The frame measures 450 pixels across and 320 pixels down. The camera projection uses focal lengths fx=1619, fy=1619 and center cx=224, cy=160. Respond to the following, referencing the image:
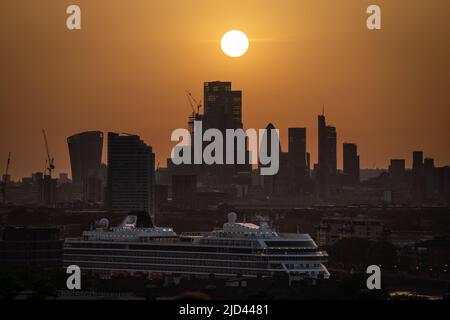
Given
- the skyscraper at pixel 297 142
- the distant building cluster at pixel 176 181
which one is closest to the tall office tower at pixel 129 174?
the distant building cluster at pixel 176 181

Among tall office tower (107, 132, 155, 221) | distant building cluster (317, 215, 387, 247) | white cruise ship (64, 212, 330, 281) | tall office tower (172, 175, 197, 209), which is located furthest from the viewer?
tall office tower (172, 175, 197, 209)

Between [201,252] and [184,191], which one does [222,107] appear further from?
[201,252]

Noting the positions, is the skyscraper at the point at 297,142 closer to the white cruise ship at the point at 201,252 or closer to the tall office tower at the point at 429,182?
the tall office tower at the point at 429,182

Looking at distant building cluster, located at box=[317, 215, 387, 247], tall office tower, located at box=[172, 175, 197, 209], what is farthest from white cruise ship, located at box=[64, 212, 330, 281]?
tall office tower, located at box=[172, 175, 197, 209]

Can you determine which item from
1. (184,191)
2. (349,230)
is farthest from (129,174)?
(349,230)

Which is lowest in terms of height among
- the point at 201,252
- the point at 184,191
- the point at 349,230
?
the point at 201,252

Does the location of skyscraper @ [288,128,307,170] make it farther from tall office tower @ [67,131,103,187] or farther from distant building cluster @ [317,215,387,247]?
distant building cluster @ [317,215,387,247]
